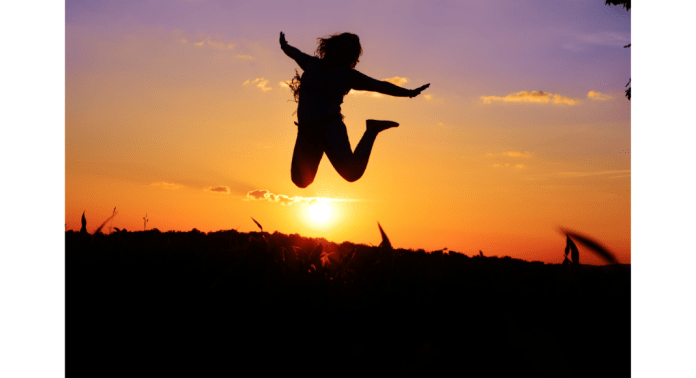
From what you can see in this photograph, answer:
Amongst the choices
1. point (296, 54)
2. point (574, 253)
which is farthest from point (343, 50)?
point (574, 253)

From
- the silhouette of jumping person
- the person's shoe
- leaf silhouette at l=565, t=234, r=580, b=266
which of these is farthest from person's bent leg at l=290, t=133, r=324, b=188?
leaf silhouette at l=565, t=234, r=580, b=266

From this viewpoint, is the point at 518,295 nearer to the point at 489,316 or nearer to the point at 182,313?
the point at 489,316

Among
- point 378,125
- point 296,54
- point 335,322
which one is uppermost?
point 296,54

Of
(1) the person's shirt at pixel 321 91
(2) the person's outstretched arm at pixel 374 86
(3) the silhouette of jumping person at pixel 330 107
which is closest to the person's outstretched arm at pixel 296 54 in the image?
(3) the silhouette of jumping person at pixel 330 107

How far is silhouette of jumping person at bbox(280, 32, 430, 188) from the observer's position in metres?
5.29

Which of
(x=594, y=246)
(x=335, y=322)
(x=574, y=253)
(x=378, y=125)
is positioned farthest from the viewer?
(x=378, y=125)

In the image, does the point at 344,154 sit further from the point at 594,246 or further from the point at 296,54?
the point at 594,246

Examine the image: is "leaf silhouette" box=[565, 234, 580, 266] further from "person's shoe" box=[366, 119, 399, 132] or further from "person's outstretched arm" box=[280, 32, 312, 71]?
"person's outstretched arm" box=[280, 32, 312, 71]

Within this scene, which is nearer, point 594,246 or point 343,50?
point 594,246

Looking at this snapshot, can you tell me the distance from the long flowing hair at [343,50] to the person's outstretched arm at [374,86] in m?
0.35

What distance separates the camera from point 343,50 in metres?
5.58

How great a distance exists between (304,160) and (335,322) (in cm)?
389

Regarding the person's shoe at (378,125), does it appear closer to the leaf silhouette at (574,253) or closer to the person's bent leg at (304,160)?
the person's bent leg at (304,160)

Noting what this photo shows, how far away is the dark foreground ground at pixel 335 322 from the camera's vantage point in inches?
63.0
